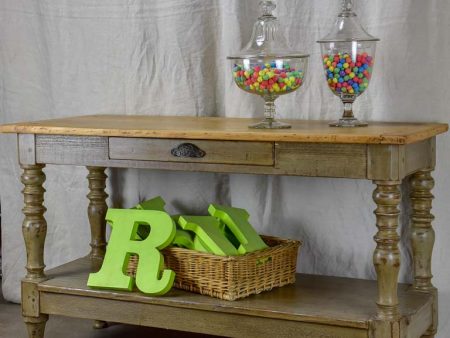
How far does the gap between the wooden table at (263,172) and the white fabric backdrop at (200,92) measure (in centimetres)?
11

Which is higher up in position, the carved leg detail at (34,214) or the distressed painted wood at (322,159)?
the distressed painted wood at (322,159)

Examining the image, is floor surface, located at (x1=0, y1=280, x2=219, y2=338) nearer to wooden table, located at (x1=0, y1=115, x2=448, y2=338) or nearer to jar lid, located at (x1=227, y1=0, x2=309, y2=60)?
wooden table, located at (x1=0, y1=115, x2=448, y2=338)

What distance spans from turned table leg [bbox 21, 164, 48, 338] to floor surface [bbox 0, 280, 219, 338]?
0.28m

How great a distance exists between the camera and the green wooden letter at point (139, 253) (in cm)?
274

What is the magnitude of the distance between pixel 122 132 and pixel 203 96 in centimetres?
51

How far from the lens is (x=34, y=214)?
2.90m

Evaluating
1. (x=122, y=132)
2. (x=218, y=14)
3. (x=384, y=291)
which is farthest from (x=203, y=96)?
(x=384, y=291)

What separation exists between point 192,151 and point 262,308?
491 millimetres

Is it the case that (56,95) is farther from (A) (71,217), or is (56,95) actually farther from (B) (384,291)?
(B) (384,291)

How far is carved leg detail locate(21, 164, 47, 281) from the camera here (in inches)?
113

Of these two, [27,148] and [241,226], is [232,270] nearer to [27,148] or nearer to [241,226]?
[241,226]

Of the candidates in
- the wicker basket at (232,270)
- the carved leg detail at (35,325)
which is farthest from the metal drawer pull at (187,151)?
the carved leg detail at (35,325)

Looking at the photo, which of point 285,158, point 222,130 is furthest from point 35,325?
point 285,158

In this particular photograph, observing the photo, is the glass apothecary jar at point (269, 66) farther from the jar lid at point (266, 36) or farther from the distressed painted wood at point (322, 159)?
the distressed painted wood at point (322, 159)
